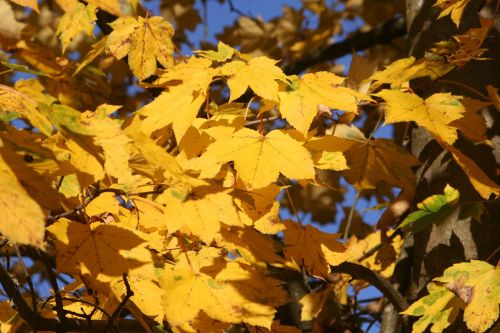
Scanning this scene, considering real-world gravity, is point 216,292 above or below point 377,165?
above

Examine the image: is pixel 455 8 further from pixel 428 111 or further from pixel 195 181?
pixel 195 181

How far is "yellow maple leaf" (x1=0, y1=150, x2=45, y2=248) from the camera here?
86 centimetres

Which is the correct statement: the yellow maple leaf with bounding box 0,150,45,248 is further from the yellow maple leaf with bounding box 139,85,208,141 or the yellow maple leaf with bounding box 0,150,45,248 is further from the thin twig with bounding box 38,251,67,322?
the yellow maple leaf with bounding box 139,85,208,141

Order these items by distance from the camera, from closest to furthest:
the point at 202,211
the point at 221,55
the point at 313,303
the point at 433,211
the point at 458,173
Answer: the point at 202,211 → the point at 221,55 → the point at 433,211 → the point at 458,173 → the point at 313,303

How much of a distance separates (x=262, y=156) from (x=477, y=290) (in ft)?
1.66

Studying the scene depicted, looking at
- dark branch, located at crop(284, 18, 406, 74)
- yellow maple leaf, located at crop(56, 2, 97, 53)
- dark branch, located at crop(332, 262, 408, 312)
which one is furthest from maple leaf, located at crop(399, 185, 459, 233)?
dark branch, located at crop(284, 18, 406, 74)

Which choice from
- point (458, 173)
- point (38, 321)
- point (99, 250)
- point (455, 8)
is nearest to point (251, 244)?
point (99, 250)

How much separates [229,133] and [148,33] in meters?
0.49

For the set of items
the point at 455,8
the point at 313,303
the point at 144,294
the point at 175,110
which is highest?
the point at 175,110

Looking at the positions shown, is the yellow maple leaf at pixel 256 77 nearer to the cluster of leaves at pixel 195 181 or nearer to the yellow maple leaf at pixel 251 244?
the cluster of leaves at pixel 195 181

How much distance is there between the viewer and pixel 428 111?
1.45 m

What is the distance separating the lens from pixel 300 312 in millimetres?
2102

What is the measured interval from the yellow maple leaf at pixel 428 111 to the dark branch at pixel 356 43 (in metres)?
1.54

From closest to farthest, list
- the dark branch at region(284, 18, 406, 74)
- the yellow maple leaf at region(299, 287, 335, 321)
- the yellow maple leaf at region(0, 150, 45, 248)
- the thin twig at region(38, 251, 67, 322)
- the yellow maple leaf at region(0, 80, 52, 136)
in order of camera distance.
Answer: the yellow maple leaf at region(0, 150, 45, 248) → the yellow maple leaf at region(0, 80, 52, 136) → the thin twig at region(38, 251, 67, 322) → the yellow maple leaf at region(299, 287, 335, 321) → the dark branch at region(284, 18, 406, 74)
